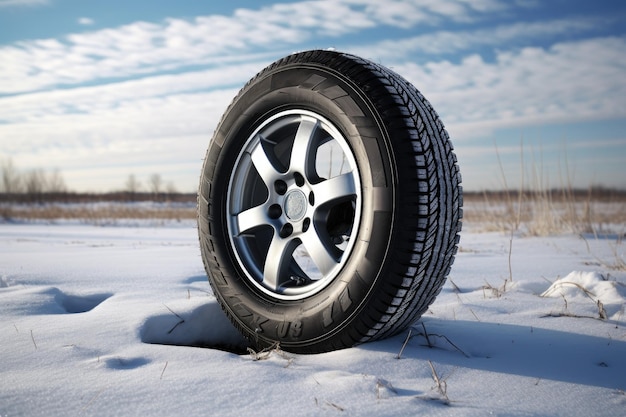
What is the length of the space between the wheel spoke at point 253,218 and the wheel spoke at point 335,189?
11.0 inches

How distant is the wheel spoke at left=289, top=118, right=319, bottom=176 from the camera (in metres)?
1.96

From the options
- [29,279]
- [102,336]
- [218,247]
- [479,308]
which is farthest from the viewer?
[29,279]

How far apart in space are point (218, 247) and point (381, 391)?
42.1 inches

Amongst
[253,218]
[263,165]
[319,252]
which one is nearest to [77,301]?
[253,218]

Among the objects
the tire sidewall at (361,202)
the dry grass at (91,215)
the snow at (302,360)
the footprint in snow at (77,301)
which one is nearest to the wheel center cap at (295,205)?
the tire sidewall at (361,202)

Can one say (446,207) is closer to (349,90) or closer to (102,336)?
(349,90)

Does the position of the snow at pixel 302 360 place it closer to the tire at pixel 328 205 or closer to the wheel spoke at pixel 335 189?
the tire at pixel 328 205

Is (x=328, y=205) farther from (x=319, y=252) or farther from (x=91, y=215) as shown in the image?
(x=91, y=215)

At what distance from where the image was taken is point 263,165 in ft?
6.82

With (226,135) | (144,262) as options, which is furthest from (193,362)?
(144,262)

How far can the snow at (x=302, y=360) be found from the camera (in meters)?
1.24

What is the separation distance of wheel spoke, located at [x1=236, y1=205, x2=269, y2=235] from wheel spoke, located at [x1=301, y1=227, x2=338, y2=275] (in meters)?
0.22

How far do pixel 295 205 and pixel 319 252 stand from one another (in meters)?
0.24

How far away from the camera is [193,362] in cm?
153
